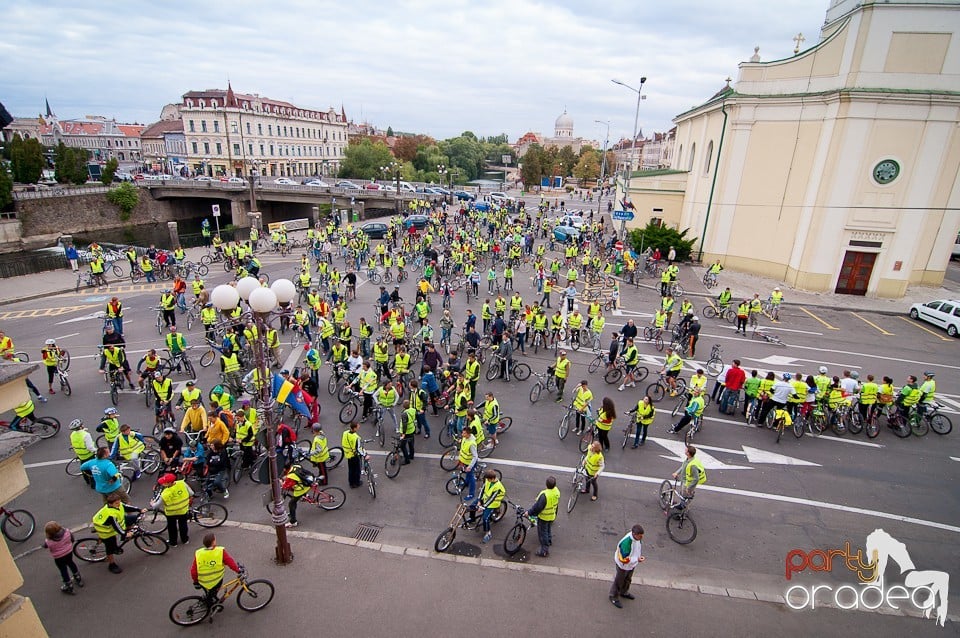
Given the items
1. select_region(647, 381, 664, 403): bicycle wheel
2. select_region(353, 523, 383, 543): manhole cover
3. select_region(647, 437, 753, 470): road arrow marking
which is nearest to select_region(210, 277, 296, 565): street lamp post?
Result: select_region(353, 523, 383, 543): manhole cover

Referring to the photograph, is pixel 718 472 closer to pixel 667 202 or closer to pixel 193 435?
pixel 193 435

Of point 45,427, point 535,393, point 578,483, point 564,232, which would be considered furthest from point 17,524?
point 564,232

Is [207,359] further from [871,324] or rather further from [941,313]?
[941,313]

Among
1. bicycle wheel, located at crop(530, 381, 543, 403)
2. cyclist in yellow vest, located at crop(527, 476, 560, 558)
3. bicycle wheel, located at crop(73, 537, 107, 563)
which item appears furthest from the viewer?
bicycle wheel, located at crop(530, 381, 543, 403)

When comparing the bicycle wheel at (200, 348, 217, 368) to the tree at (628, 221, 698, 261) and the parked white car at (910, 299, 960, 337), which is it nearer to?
the tree at (628, 221, 698, 261)

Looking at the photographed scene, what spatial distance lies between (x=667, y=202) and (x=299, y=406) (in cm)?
3665

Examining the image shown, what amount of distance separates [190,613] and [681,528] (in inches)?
337

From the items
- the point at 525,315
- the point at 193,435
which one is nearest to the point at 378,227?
the point at 525,315

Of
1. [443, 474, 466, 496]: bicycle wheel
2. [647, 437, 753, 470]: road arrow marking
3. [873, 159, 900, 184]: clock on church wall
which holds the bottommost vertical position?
[443, 474, 466, 496]: bicycle wheel

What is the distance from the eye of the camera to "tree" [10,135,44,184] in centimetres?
5956

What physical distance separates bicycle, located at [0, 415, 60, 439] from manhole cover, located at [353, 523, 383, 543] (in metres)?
8.80

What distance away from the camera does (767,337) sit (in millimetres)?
20344

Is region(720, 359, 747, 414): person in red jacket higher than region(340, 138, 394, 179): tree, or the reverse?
region(340, 138, 394, 179): tree

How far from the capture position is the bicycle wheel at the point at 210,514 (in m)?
9.34
